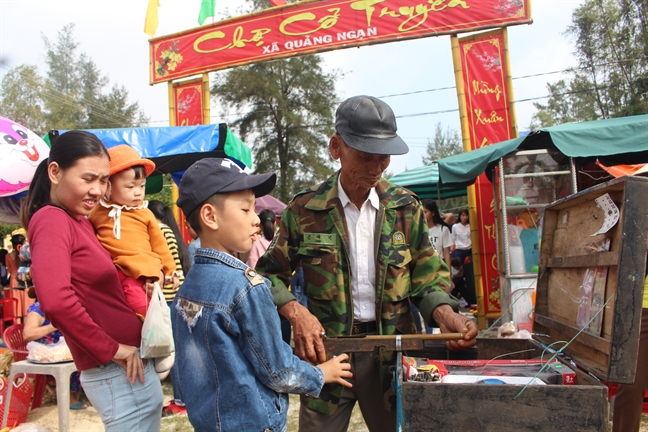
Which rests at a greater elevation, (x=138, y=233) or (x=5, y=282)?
(x=138, y=233)

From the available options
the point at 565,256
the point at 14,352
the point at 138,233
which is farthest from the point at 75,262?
the point at 14,352

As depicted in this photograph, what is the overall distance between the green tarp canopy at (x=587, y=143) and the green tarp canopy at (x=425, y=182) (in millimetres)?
3588

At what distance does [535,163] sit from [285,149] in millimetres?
15298

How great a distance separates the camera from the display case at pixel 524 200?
20.7 ft

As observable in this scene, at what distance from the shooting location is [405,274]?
2.18 metres

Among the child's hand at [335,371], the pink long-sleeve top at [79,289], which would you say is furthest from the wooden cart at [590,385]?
the pink long-sleeve top at [79,289]

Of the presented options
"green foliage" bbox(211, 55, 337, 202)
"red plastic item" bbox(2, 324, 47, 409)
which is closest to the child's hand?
"red plastic item" bbox(2, 324, 47, 409)

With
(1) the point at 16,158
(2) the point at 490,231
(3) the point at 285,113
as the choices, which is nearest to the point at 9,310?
(1) the point at 16,158

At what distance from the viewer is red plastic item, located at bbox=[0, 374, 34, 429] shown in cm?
372

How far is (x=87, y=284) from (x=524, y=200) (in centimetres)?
584

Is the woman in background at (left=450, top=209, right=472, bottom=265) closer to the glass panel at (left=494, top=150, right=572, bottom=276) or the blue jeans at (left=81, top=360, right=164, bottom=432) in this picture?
the glass panel at (left=494, top=150, right=572, bottom=276)

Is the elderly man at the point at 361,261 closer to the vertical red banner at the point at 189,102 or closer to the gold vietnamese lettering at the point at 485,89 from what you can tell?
the gold vietnamese lettering at the point at 485,89

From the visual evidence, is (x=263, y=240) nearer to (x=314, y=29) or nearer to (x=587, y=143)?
(x=587, y=143)

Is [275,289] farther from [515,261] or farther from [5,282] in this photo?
[5,282]
